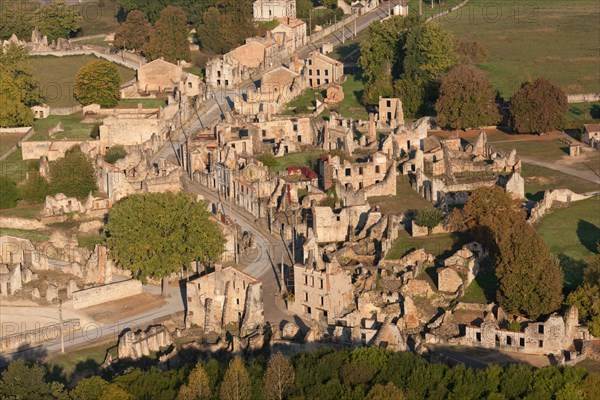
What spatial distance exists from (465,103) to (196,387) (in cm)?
5933

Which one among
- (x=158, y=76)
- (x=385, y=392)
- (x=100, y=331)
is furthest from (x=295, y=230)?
(x=158, y=76)

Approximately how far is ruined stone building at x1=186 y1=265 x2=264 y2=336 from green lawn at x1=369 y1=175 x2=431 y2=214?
16158mm

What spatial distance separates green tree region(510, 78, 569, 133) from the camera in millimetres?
153875

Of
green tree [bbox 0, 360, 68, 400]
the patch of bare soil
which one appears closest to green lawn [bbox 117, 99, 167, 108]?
the patch of bare soil

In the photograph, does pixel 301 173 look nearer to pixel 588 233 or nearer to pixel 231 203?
pixel 231 203

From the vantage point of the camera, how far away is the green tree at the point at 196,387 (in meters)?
101

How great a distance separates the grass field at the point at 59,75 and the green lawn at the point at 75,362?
5745 centimetres

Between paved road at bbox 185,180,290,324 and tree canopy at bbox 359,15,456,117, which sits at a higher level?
tree canopy at bbox 359,15,456,117

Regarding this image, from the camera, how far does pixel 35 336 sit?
114 metres

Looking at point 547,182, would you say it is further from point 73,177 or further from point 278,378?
point 278,378

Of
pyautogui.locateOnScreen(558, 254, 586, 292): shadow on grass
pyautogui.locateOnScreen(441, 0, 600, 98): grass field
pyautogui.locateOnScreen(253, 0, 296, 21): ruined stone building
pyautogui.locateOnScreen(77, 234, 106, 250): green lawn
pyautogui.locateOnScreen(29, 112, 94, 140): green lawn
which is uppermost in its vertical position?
pyautogui.locateOnScreen(253, 0, 296, 21): ruined stone building

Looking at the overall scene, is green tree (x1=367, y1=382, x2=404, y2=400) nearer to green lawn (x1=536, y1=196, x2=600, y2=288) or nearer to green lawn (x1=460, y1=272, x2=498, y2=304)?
green lawn (x1=460, y1=272, x2=498, y2=304)

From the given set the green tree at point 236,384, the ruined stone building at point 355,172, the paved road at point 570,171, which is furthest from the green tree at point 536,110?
the green tree at point 236,384

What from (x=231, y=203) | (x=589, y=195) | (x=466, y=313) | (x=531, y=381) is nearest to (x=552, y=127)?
(x=589, y=195)
